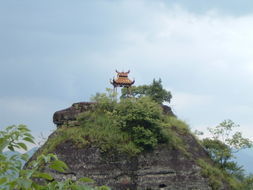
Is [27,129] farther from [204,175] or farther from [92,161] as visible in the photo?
[204,175]

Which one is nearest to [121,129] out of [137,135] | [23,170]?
[137,135]

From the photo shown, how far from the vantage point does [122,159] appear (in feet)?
55.1

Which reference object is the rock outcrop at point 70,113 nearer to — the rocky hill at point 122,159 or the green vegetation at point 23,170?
the rocky hill at point 122,159

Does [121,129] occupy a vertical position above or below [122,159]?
above

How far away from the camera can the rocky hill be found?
16.3 metres

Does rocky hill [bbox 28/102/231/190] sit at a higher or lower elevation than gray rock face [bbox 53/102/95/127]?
lower

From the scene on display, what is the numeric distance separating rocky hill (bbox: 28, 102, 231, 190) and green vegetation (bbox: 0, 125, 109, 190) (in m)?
14.2

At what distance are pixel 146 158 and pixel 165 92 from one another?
24.0 feet

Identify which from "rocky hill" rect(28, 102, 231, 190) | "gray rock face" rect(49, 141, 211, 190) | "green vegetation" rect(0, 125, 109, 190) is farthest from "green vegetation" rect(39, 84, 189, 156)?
"green vegetation" rect(0, 125, 109, 190)

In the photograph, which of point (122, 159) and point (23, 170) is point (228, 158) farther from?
point (23, 170)

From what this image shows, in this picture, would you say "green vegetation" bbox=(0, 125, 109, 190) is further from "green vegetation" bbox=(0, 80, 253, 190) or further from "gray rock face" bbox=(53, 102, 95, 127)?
"gray rock face" bbox=(53, 102, 95, 127)

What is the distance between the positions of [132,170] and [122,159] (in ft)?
2.00

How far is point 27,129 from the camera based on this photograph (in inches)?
78.1

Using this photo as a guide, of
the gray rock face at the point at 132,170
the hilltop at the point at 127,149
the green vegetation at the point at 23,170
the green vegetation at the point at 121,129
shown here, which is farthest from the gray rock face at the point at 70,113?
the green vegetation at the point at 23,170
